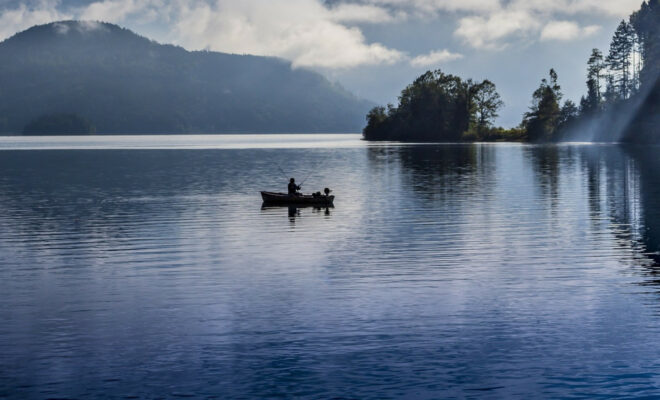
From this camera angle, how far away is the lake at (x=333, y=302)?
19.8m

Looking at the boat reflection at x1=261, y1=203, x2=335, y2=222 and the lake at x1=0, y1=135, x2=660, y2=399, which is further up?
the boat reflection at x1=261, y1=203, x2=335, y2=222

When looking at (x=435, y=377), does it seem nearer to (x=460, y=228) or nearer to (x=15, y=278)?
(x=15, y=278)

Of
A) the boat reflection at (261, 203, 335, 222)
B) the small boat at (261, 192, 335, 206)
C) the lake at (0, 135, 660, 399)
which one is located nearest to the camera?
the lake at (0, 135, 660, 399)

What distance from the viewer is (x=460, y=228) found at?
1854 inches

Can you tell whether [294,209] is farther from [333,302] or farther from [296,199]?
[333,302]

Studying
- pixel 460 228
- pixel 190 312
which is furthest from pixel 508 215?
pixel 190 312

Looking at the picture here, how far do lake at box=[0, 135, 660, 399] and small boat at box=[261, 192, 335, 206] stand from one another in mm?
1512

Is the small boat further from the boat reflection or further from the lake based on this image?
the lake

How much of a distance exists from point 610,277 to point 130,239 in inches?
987

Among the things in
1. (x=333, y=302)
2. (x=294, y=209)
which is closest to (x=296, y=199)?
(x=294, y=209)

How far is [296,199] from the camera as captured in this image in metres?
62.7

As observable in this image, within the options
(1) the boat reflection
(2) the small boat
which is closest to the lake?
(1) the boat reflection

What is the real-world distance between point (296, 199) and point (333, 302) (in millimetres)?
35283

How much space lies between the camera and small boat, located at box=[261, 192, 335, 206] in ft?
201
